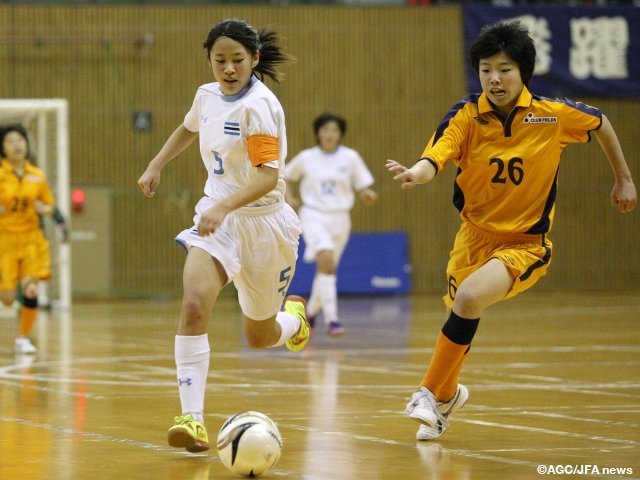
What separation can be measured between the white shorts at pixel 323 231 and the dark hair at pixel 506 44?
23.0ft

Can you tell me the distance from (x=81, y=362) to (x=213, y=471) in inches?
208

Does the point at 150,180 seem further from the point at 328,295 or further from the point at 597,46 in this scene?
the point at 597,46

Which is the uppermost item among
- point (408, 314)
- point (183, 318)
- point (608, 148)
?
point (608, 148)

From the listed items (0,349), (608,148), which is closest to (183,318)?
(608,148)

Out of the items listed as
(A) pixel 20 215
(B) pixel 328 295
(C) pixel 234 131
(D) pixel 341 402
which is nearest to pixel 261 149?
(C) pixel 234 131

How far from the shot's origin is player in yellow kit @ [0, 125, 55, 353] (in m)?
11.8

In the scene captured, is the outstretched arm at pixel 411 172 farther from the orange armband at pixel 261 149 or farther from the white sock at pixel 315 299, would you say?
the white sock at pixel 315 299

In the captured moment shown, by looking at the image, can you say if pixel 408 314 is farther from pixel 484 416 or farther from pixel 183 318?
pixel 183 318

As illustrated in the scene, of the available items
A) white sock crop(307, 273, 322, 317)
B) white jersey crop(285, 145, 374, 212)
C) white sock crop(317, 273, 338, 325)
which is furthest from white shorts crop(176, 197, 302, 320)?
white jersey crop(285, 145, 374, 212)

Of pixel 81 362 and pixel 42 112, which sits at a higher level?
pixel 42 112

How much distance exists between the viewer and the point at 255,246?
5941mm

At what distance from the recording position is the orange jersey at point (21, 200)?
474 inches

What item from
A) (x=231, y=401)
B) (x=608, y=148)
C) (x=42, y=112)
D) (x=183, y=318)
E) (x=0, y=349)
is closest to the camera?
(x=183, y=318)

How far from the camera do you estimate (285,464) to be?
5.23 metres
